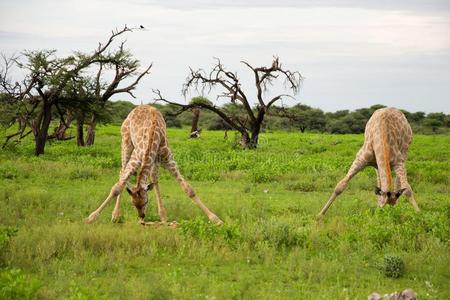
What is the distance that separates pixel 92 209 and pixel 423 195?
825 centimetres

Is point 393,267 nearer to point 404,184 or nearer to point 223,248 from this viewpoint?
point 223,248

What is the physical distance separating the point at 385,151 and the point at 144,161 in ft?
15.3

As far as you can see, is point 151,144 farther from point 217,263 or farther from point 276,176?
point 276,176

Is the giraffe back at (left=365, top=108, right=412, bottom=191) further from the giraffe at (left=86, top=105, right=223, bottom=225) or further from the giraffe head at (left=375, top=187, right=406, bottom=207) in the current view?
the giraffe at (left=86, top=105, right=223, bottom=225)

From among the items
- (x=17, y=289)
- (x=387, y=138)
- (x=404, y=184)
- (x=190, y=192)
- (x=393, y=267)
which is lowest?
(x=393, y=267)

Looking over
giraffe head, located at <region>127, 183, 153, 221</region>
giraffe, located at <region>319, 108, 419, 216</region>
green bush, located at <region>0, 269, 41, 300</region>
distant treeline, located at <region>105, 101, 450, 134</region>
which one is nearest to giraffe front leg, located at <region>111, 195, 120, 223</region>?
giraffe head, located at <region>127, 183, 153, 221</region>

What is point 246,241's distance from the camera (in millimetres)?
9023

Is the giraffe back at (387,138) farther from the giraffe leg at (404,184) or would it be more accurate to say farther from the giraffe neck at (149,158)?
the giraffe neck at (149,158)

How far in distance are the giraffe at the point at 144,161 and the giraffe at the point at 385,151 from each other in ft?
10.4

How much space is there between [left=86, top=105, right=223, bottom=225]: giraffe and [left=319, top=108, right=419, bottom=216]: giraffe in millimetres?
3155

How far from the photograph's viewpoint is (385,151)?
11.1 metres

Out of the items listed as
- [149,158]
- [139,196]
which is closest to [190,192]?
[149,158]

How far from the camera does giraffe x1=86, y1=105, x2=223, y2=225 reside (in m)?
10.1

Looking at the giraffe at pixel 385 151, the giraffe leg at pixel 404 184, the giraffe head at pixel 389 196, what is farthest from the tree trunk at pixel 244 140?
the giraffe head at pixel 389 196
